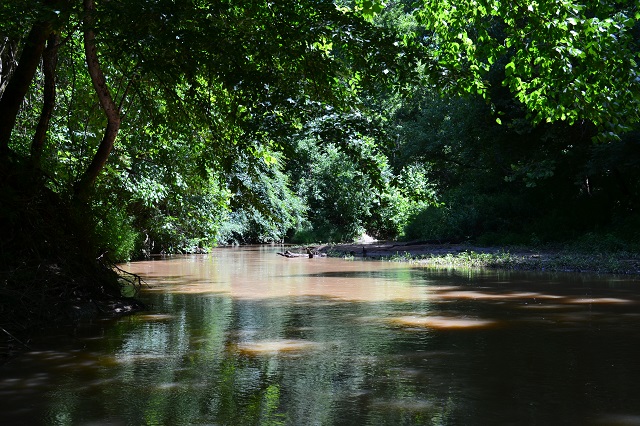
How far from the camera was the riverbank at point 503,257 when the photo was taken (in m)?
16.9

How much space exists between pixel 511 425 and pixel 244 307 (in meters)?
6.51

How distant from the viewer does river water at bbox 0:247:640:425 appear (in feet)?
14.9

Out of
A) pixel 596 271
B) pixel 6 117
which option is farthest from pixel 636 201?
pixel 6 117

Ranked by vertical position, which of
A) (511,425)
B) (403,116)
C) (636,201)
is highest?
(403,116)

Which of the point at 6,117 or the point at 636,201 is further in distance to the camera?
the point at 636,201

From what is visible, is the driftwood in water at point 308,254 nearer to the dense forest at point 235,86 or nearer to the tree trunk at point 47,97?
the dense forest at point 235,86

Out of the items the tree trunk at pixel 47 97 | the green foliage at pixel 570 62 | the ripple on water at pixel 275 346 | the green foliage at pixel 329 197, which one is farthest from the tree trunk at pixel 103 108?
the green foliage at pixel 329 197

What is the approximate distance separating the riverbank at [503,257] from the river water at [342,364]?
5819 mm

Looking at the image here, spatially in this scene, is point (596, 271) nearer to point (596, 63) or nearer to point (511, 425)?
point (596, 63)

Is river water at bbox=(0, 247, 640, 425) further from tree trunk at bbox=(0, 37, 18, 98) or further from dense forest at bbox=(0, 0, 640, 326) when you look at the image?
tree trunk at bbox=(0, 37, 18, 98)

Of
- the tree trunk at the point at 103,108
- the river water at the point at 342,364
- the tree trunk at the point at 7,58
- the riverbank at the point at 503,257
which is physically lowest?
the river water at the point at 342,364

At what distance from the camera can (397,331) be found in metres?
7.81

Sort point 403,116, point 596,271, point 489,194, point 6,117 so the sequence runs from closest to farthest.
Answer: point 6,117
point 596,271
point 489,194
point 403,116

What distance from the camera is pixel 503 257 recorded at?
64.8ft
